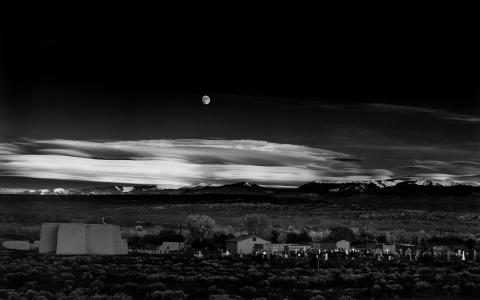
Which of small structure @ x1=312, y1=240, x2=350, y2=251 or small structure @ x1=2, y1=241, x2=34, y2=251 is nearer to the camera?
small structure @ x1=2, y1=241, x2=34, y2=251

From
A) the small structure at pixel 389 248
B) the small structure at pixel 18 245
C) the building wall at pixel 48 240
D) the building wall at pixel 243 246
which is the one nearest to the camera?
the building wall at pixel 48 240

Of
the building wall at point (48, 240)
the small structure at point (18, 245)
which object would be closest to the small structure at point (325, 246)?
the small structure at point (18, 245)

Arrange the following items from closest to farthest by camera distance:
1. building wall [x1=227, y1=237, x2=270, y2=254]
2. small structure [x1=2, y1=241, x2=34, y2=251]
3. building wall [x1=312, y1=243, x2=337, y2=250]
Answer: small structure [x1=2, y1=241, x2=34, y2=251] → building wall [x1=227, y1=237, x2=270, y2=254] → building wall [x1=312, y1=243, x2=337, y2=250]

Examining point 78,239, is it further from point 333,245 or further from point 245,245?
point 333,245

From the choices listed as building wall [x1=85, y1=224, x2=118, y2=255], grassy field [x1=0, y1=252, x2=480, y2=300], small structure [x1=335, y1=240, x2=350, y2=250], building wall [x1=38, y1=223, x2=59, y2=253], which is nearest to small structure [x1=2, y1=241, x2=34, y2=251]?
building wall [x1=38, y1=223, x2=59, y2=253]

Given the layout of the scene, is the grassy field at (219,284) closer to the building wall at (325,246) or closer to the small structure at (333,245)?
the building wall at (325,246)

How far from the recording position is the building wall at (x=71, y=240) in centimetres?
5531

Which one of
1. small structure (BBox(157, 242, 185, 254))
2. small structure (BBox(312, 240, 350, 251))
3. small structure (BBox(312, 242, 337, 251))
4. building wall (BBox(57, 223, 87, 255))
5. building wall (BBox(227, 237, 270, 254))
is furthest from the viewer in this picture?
small structure (BBox(312, 240, 350, 251))

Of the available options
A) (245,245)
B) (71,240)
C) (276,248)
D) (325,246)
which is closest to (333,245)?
(325,246)

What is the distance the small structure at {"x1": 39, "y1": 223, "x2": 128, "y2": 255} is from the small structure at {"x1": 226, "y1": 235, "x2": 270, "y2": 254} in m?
14.1

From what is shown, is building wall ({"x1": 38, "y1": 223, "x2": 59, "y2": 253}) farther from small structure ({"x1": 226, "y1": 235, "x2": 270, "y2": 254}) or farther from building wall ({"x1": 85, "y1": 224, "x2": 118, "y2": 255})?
small structure ({"x1": 226, "y1": 235, "x2": 270, "y2": 254})

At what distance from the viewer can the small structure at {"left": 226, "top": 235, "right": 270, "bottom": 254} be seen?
70.2 meters

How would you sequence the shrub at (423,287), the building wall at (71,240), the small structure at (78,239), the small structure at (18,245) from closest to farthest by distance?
the shrub at (423,287)
the building wall at (71,240)
the small structure at (78,239)
the small structure at (18,245)

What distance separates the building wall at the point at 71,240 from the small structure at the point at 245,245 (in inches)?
681
